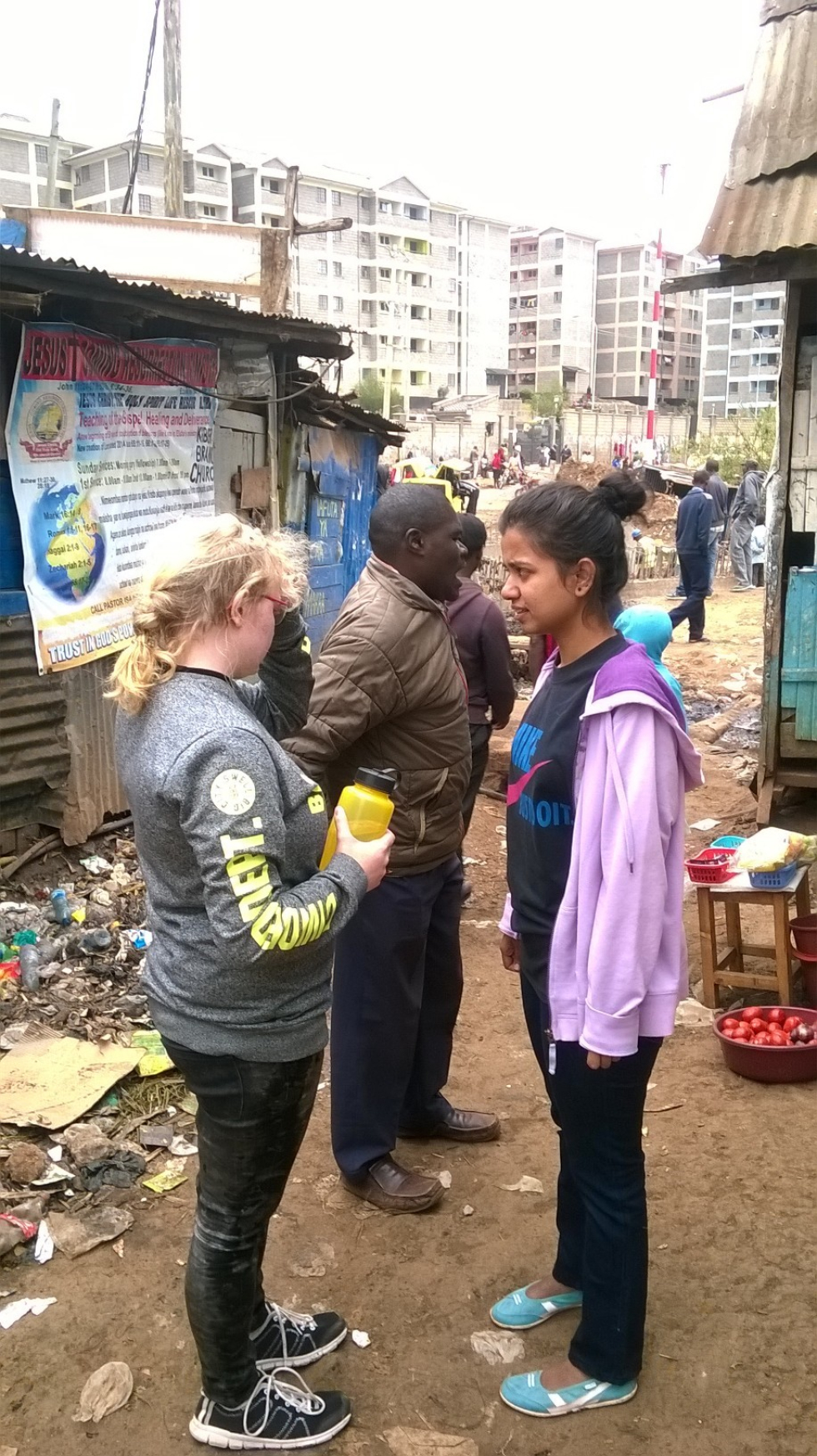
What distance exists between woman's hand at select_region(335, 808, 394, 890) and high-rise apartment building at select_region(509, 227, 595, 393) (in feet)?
301

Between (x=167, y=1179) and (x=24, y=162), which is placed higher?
(x=24, y=162)

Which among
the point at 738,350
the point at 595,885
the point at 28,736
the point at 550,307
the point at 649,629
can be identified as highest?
the point at 550,307

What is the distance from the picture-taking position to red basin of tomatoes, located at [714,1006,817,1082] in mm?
3873

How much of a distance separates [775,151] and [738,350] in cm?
8749

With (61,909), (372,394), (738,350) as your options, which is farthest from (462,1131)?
(738,350)

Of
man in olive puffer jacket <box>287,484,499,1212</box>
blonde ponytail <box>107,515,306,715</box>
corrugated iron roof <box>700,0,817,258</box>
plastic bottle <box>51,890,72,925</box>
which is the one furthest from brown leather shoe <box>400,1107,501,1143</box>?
corrugated iron roof <box>700,0,817,258</box>

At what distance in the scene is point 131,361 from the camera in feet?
19.9

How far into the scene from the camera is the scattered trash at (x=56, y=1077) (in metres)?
3.77

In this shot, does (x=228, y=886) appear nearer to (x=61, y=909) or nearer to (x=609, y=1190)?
(x=609, y=1190)

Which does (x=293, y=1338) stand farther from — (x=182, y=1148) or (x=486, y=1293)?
(x=182, y=1148)

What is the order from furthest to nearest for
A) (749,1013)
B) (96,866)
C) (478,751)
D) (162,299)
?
(96,866) < (162,299) < (478,751) < (749,1013)

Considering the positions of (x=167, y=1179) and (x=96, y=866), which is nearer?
(x=167, y=1179)

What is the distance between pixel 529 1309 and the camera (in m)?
2.71

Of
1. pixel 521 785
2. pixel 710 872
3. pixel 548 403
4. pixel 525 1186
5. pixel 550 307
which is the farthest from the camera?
pixel 550 307
